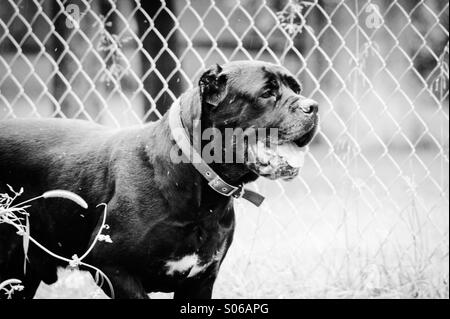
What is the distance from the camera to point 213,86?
2.40 metres

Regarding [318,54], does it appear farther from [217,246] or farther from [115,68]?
[217,246]

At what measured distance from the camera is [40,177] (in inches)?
102

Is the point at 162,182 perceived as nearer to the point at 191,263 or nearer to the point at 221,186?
the point at 221,186

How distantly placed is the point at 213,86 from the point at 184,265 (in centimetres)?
71

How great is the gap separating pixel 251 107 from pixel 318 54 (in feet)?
13.6

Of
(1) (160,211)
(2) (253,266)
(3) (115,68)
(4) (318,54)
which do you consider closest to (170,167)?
(1) (160,211)

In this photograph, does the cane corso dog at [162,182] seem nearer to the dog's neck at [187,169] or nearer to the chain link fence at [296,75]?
the dog's neck at [187,169]

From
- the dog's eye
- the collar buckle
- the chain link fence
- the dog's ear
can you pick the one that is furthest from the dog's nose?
the chain link fence

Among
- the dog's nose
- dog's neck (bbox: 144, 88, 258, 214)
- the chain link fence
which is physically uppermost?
the dog's nose

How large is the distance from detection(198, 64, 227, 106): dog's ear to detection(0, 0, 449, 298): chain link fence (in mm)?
764

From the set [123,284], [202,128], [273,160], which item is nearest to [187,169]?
[202,128]

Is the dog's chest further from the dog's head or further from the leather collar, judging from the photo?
the dog's head

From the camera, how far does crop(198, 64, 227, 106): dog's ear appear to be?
2.37 metres

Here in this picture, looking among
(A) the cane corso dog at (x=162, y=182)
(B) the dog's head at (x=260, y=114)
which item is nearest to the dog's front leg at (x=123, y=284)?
(A) the cane corso dog at (x=162, y=182)
